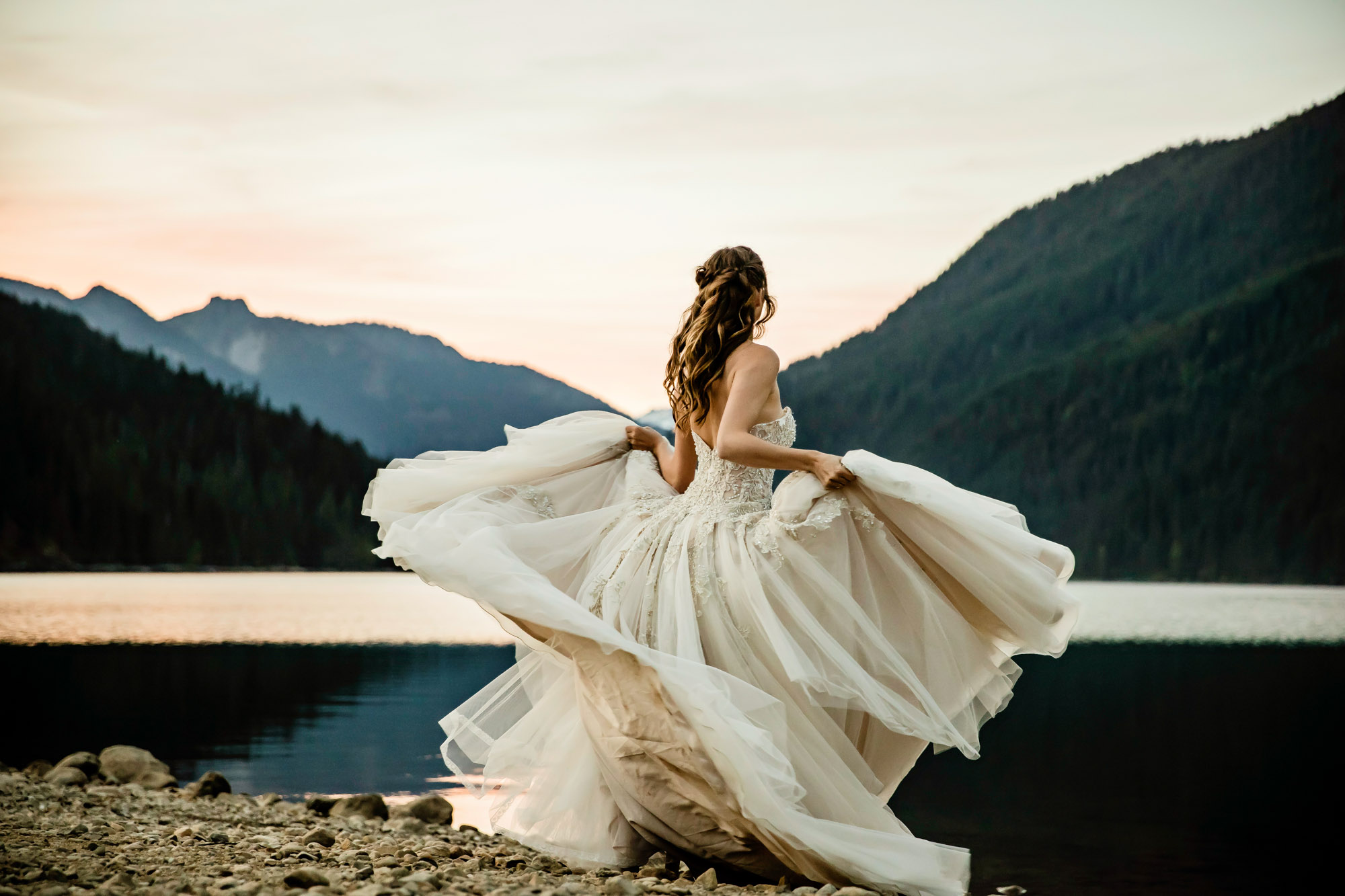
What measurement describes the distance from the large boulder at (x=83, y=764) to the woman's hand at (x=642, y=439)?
6.83 metres

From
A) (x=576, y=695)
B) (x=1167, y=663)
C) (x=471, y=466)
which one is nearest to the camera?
(x=576, y=695)

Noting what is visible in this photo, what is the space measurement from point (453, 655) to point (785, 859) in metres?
25.4

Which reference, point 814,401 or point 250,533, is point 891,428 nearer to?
point 814,401

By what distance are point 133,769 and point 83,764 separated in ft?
1.38

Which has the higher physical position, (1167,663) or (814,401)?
(814,401)

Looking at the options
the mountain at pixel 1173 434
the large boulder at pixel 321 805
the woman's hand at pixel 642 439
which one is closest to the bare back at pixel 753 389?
the woman's hand at pixel 642 439

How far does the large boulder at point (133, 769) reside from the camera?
10.3 meters

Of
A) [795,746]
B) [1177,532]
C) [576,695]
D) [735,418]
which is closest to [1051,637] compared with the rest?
[795,746]

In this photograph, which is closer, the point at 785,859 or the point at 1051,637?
the point at 785,859

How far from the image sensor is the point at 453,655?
2938 centimetres

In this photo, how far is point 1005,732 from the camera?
1677 cm

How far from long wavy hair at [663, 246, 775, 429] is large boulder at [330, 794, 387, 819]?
532 centimetres

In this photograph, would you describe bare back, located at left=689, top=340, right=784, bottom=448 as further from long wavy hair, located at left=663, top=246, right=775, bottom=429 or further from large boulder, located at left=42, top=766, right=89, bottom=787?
large boulder, located at left=42, top=766, right=89, bottom=787

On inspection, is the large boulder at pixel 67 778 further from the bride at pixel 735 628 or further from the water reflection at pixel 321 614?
the water reflection at pixel 321 614
